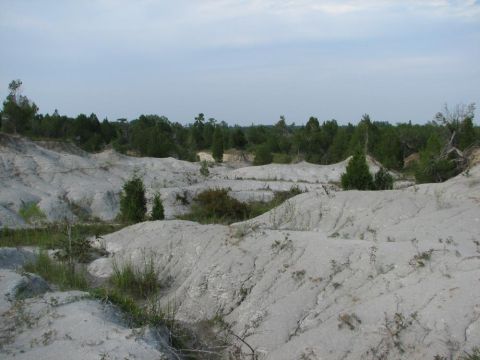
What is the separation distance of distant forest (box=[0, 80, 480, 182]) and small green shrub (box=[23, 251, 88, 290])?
20.9 m

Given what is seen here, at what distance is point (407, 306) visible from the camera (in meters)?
6.72

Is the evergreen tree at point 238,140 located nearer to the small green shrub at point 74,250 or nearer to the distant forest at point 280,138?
the distant forest at point 280,138

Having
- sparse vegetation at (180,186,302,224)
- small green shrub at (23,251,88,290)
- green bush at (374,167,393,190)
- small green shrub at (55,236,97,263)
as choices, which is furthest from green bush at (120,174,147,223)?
green bush at (374,167,393,190)

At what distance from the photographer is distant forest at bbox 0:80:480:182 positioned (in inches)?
1417

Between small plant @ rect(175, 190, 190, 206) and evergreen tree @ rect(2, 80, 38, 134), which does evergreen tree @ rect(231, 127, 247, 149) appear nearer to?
evergreen tree @ rect(2, 80, 38, 134)

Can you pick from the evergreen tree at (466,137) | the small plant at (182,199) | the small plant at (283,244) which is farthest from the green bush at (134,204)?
the evergreen tree at (466,137)

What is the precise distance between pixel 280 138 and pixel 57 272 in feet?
183

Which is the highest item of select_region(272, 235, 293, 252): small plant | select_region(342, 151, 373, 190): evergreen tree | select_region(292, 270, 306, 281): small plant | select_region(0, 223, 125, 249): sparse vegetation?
select_region(342, 151, 373, 190): evergreen tree

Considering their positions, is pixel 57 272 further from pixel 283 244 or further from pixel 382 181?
pixel 382 181

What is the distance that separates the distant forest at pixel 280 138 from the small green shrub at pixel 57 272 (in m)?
20.9

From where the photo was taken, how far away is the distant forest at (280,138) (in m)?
36.0

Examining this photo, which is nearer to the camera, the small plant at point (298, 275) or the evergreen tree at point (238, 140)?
the small plant at point (298, 275)

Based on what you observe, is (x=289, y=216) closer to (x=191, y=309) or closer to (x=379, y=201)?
(x=379, y=201)

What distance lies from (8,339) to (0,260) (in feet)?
18.1
